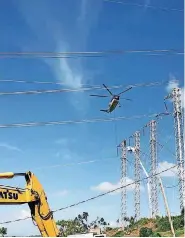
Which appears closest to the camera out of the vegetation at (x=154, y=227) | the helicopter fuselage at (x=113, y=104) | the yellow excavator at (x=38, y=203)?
the yellow excavator at (x=38, y=203)

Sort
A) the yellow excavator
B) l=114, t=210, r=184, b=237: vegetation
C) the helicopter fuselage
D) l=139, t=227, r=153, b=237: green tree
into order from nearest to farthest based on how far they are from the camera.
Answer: the yellow excavator
the helicopter fuselage
l=114, t=210, r=184, b=237: vegetation
l=139, t=227, r=153, b=237: green tree

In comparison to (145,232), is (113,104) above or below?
above

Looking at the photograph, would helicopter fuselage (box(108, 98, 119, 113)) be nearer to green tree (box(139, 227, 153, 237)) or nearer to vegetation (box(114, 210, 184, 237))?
vegetation (box(114, 210, 184, 237))

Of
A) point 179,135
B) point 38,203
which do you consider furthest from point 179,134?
point 38,203

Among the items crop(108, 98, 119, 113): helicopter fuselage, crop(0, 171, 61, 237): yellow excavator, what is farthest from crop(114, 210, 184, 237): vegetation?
crop(0, 171, 61, 237): yellow excavator

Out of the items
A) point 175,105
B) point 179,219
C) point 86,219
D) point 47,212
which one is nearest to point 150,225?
point 179,219

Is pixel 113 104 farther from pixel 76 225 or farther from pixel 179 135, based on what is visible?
pixel 76 225

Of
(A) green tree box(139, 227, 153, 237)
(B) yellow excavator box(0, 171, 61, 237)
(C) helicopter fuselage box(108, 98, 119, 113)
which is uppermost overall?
(C) helicopter fuselage box(108, 98, 119, 113)

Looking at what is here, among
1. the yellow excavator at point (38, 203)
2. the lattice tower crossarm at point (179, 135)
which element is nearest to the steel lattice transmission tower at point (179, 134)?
the lattice tower crossarm at point (179, 135)

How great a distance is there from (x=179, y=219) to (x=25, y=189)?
43.0 metres

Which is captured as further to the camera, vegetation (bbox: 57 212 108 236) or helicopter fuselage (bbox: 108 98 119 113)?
vegetation (bbox: 57 212 108 236)

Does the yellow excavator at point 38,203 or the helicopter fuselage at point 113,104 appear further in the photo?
the helicopter fuselage at point 113,104

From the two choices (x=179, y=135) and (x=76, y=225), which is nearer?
(x=179, y=135)

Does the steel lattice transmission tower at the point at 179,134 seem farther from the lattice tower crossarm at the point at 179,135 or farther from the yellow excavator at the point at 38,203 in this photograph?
the yellow excavator at the point at 38,203
